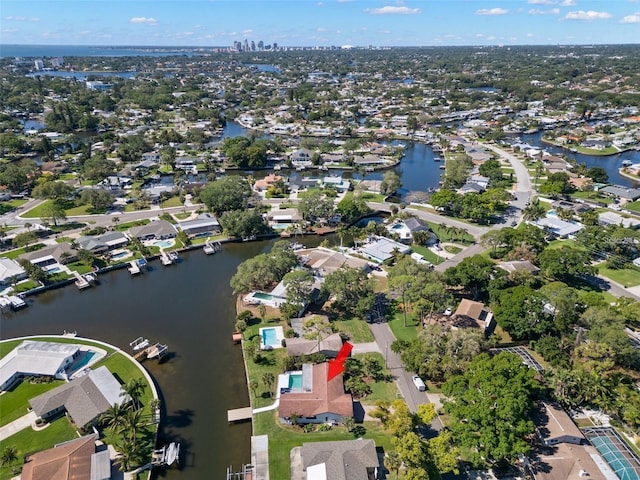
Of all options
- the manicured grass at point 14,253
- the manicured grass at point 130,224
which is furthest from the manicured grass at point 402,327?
the manicured grass at point 14,253

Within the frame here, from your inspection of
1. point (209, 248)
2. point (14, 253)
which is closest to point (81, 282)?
point (14, 253)

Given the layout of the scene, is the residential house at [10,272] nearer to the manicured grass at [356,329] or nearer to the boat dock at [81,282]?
the boat dock at [81,282]

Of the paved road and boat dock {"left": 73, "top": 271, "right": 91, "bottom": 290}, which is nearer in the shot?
the paved road

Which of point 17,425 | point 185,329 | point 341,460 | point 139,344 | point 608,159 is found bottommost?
point 185,329

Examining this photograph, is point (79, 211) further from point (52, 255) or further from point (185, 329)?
point (185, 329)

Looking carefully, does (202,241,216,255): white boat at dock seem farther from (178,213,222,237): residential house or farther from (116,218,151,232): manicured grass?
(116,218,151,232): manicured grass

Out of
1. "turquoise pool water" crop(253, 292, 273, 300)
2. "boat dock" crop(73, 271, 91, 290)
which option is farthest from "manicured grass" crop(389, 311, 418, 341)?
"boat dock" crop(73, 271, 91, 290)
